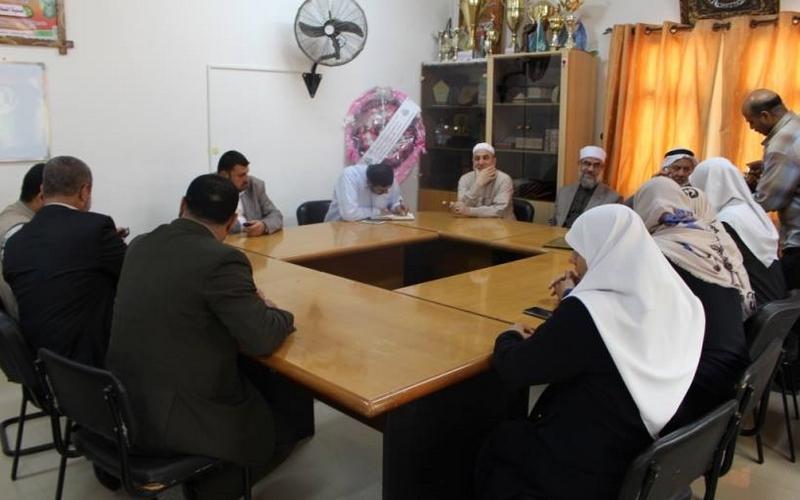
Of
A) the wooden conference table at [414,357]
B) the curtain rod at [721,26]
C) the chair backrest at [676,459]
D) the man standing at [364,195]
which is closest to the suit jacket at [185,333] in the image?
the wooden conference table at [414,357]

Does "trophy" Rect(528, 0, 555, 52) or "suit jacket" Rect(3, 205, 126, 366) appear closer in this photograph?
"suit jacket" Rect(3, 205, 126, 366)

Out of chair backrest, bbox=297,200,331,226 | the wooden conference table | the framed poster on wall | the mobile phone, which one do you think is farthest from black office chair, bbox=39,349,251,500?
chair backrest, bbox=297,200,331,226

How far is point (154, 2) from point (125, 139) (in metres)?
0.82

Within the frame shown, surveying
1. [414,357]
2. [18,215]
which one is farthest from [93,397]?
[18,215]

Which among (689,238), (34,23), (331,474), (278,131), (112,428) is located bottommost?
(331,474)

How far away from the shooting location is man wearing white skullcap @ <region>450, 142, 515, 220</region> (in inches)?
172

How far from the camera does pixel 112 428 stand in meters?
1.65

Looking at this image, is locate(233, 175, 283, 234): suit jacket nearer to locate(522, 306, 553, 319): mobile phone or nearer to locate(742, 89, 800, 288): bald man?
locate(522, 306, 553, 319): mobile phone

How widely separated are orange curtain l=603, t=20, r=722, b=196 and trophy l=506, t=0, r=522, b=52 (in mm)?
805

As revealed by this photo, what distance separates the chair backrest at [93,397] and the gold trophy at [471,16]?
4269 mm

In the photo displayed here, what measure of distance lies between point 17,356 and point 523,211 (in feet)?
10.8

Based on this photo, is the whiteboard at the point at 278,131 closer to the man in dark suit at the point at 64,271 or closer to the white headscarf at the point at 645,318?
the man in dark suit at the point at 64,271

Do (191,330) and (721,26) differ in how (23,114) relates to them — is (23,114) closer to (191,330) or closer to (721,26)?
(191,330)

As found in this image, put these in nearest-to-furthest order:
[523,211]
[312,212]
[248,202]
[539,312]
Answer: [539,312] < [248,202] < [312,212] < [523,211]
